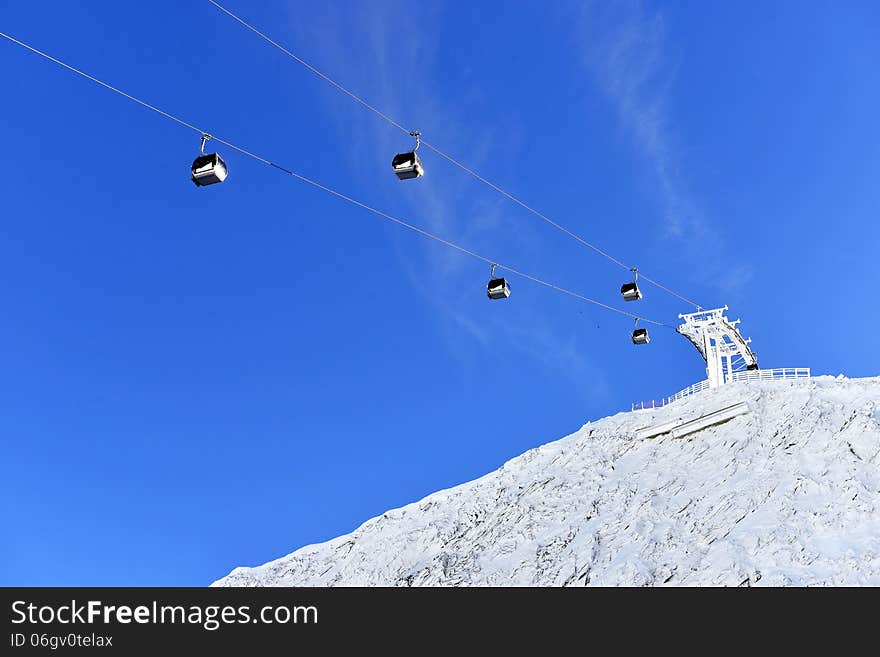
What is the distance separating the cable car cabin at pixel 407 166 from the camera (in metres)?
21.4

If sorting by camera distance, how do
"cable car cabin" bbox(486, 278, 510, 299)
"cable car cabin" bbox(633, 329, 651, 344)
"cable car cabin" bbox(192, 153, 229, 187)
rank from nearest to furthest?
"cable car cabin" bbox(192, 153, 229, 187), "cable car cabin" bbox(486, 278, 510, 299), "cable car cabin" bbox(633, 329, 651, 344)

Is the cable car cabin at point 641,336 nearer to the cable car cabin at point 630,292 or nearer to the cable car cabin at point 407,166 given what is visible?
the cable car cabin at point 630,292

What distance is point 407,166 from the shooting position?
21.5 meters

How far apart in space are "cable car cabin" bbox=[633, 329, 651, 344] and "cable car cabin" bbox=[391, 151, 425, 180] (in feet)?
89.8

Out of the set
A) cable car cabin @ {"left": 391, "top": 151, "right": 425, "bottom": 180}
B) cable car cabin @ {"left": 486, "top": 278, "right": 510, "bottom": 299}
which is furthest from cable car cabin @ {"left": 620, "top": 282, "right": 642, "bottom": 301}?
cable car cabin @ {"left": 391, "top": 151, "right": 425, "bottom": 180}

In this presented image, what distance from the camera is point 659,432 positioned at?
58.9 meters

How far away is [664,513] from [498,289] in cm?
2505

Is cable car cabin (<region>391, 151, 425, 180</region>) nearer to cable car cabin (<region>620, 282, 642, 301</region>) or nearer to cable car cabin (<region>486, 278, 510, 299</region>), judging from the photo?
cable car cabin (<region>486, 278, 510, 299</region>)

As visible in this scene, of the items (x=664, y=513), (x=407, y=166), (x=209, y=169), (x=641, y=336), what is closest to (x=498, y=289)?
(x=407, y=166)

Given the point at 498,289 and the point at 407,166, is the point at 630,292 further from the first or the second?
the point at 407,166

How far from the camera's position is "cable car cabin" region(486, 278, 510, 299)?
2942 cm
